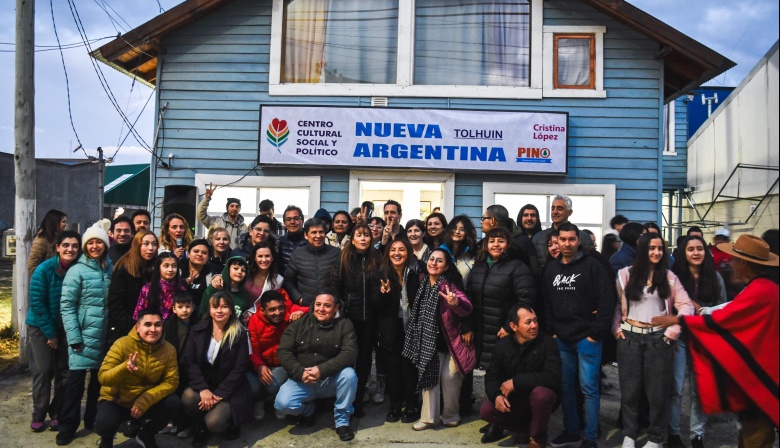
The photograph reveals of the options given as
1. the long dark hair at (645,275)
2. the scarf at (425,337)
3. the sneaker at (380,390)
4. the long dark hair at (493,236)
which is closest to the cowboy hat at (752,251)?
the long dark hair at (645,275)

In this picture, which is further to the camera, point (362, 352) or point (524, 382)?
point (362, 352)

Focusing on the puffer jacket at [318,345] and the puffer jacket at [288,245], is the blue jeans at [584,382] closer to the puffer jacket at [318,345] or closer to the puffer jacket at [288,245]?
the puffer jacket at [318,345]

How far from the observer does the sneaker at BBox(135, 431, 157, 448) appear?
4.50m

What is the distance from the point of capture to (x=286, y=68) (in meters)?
9.30

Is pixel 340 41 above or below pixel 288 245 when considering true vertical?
above

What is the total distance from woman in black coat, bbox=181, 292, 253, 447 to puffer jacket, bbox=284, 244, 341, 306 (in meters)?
0.72

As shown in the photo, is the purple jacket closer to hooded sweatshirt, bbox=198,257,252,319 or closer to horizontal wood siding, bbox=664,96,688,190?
hooded sweatshirt, bbox=198,257,252,319

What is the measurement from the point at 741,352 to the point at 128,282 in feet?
14.1

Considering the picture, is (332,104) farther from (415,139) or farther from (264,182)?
(264,182)

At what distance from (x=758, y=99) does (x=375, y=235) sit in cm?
403

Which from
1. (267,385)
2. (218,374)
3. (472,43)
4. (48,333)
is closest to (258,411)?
(267,385)

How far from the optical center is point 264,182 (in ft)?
30.0

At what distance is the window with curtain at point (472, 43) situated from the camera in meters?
9.17

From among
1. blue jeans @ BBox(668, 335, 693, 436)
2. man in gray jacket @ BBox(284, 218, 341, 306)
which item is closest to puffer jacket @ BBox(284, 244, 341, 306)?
man in gray jacket @ BBox(284, 218, 341, 306)
